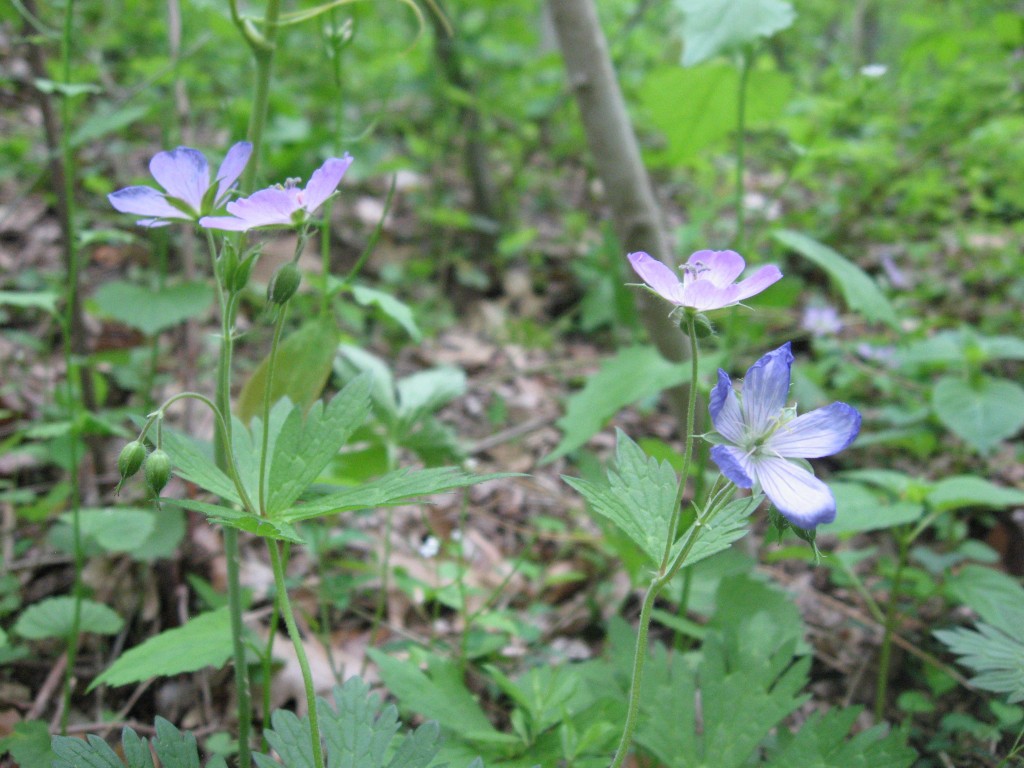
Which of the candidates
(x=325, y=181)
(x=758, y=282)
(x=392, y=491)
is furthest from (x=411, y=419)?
(x=758, y=282)

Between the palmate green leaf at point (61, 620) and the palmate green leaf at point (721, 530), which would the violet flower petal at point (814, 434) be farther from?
the palmate green leaf at point (61, 620)

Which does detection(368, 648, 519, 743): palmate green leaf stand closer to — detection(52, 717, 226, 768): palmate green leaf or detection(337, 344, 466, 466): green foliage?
detection(52, 717, 226, 768): palmate green leaf

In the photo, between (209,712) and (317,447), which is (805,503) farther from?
(209,712)

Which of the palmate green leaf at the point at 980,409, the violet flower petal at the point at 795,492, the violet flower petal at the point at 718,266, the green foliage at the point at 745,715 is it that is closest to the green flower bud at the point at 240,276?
the violet flower petal at the point at 718,266

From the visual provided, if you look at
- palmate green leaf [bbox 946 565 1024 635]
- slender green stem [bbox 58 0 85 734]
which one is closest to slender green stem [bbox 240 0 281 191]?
slender green stem [bbox 58 0 85 734]

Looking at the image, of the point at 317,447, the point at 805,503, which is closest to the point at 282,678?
the point at 317,447
